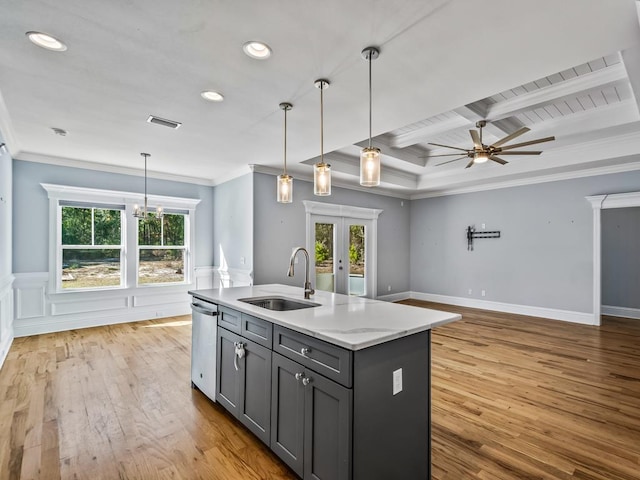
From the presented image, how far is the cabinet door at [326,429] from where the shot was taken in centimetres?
154

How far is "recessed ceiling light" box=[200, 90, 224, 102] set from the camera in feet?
9.37

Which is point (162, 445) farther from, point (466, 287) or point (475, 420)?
point (466, 287)

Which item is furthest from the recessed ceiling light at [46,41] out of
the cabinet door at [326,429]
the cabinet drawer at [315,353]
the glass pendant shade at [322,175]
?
the cabinet door at [326,429]

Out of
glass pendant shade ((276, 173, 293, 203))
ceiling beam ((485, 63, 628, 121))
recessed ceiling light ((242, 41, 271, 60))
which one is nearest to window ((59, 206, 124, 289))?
glass pendant shade ((276, 173, 293, 203))

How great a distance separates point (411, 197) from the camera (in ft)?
26.6

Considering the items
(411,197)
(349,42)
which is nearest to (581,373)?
(349,42)

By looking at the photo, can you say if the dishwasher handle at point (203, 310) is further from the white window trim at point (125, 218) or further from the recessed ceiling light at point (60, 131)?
the white window trim at point (125, 218)

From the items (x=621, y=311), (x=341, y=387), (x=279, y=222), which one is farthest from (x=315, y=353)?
(x=621, y=311)

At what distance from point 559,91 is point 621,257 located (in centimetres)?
504

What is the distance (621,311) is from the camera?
20.9 ft

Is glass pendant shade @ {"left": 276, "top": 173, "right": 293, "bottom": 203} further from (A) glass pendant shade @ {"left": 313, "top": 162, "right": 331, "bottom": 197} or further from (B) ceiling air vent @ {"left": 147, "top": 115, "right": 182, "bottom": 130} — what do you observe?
(B) ceiling air vent @ {"left": 147, "top": 115, "right": 182, "bottom": 130}

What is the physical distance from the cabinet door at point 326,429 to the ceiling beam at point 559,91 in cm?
366

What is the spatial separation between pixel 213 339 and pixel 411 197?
254 inches

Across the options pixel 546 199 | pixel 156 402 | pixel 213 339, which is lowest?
pixel 156 402
